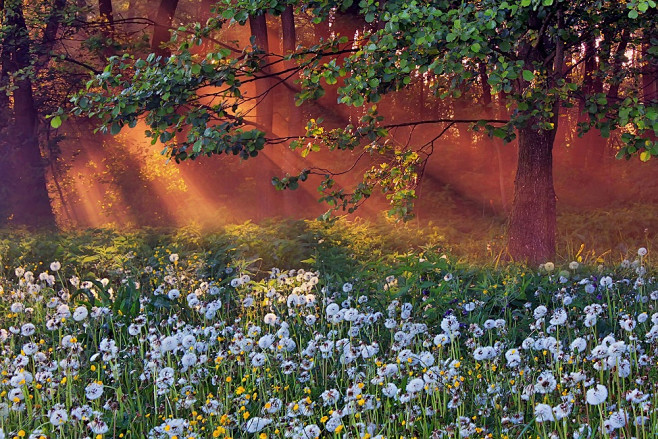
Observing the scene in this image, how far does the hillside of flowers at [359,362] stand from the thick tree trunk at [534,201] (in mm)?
1767

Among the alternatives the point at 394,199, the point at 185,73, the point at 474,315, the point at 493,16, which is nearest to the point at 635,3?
the point at 493,16

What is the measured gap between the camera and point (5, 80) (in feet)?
48.4

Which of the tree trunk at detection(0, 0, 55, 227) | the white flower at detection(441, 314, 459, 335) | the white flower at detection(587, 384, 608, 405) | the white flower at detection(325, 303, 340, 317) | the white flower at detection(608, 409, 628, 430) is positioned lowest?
the tree trunk at detection(0, 0, 55, 227)

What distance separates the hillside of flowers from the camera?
10.7 feet

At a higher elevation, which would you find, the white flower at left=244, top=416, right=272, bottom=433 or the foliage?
the foliage

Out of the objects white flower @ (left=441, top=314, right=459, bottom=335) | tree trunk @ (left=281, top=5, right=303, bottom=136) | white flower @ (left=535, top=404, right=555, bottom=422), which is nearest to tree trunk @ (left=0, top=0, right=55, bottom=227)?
tree trunk @ (left=281, top=5, right=303, bottom=136)

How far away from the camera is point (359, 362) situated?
4.48 meters

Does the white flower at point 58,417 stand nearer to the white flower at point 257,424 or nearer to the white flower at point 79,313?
the white flower at point 257,424

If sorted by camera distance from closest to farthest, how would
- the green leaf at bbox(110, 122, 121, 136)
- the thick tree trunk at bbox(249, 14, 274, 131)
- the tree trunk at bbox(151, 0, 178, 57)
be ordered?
the green leaf at bbox(110, 122, 121, 136) < the thick tree trunk at bbox(249, 14, 274, 131) < the tree trunk at bbox(151, 0, 178, 57)

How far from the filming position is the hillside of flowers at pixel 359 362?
325cm

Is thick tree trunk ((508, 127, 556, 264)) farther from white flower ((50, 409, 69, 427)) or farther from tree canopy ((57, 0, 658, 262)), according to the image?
white flower ((50, 409, 69, 427))

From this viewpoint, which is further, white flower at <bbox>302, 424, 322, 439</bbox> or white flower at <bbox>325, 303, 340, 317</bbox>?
white flower at <bbox>325, 303, 340, 317</bbox>

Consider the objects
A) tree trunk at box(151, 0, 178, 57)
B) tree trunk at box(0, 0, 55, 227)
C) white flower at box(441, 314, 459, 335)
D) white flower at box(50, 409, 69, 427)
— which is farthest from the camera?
tree trunk at box(0, 0, 55, 227)

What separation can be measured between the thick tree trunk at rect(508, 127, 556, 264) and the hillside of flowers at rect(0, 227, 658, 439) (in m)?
1.77
